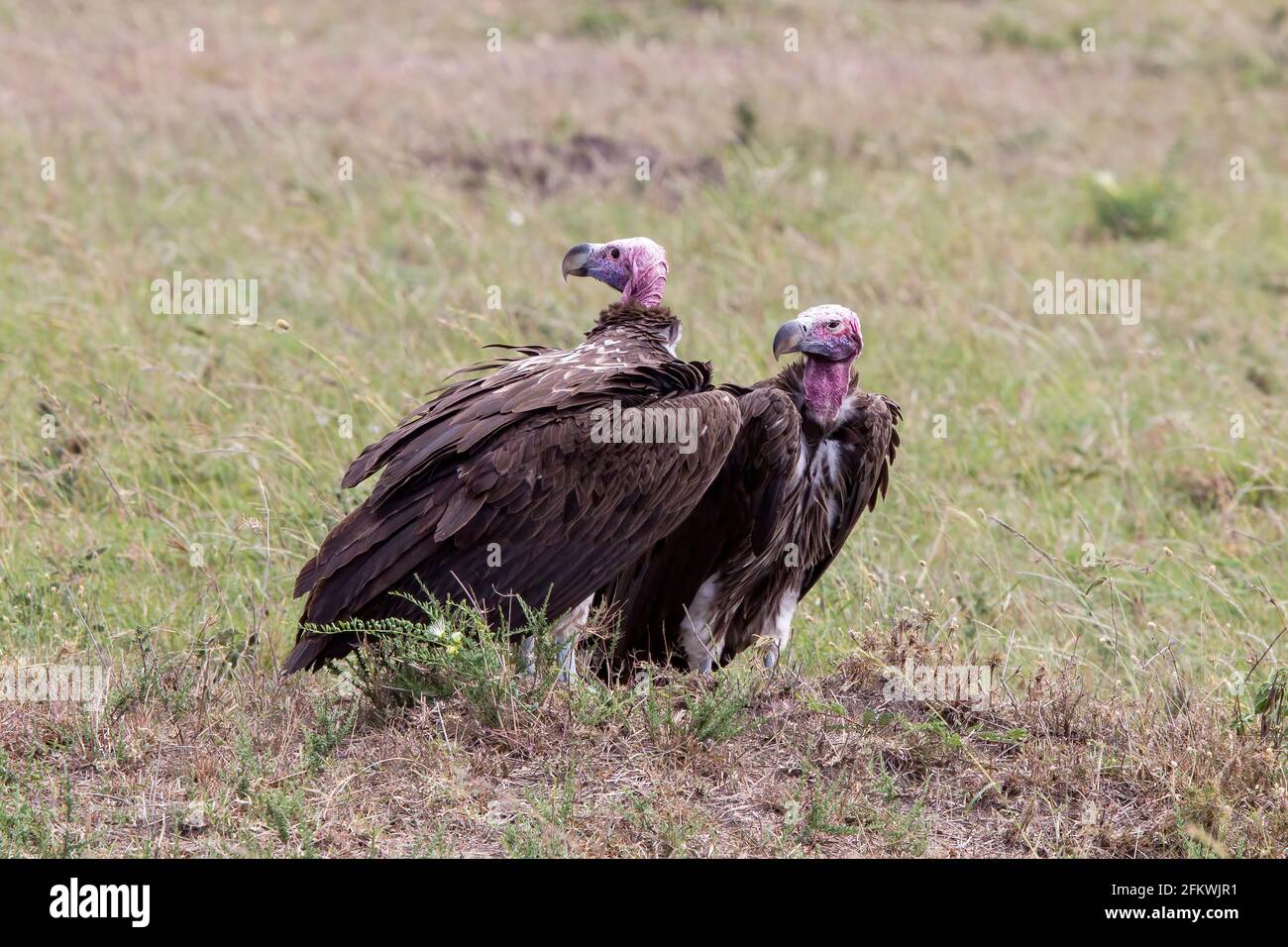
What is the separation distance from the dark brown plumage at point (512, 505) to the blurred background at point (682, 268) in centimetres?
67

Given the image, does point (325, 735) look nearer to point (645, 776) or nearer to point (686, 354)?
point (645, 776)

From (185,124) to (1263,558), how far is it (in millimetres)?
7670

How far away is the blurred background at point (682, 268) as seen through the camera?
5.41m

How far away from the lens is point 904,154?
10875 millimetres

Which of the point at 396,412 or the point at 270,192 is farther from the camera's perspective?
the point at 270,192

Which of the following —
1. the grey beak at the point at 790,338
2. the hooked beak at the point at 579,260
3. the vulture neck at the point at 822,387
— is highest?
the hooked beak at the point at 579,260

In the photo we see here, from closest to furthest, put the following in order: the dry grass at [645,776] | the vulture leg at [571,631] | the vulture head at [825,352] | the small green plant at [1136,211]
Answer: the dry grass at [645,776], the vulture leg at [571,631], the vulture head at [825,352], the small green plant at [1136,211]

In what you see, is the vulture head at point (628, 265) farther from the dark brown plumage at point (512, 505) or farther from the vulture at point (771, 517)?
the dark brown plumage at point (512, 505)

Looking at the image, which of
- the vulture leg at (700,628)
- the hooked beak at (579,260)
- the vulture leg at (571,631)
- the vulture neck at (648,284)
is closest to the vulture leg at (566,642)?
the vulture leg at (571,631)

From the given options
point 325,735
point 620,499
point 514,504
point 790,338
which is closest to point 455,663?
point 325,735

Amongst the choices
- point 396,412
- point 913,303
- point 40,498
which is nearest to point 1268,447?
point 913,303

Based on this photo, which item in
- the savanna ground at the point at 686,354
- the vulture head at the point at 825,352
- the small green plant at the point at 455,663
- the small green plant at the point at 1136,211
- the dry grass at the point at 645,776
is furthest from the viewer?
the small green plant at the point at 1136,211

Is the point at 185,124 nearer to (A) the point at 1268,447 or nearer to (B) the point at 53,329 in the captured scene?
(B) the point at 53,329

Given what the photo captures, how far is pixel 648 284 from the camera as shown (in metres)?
5.12
